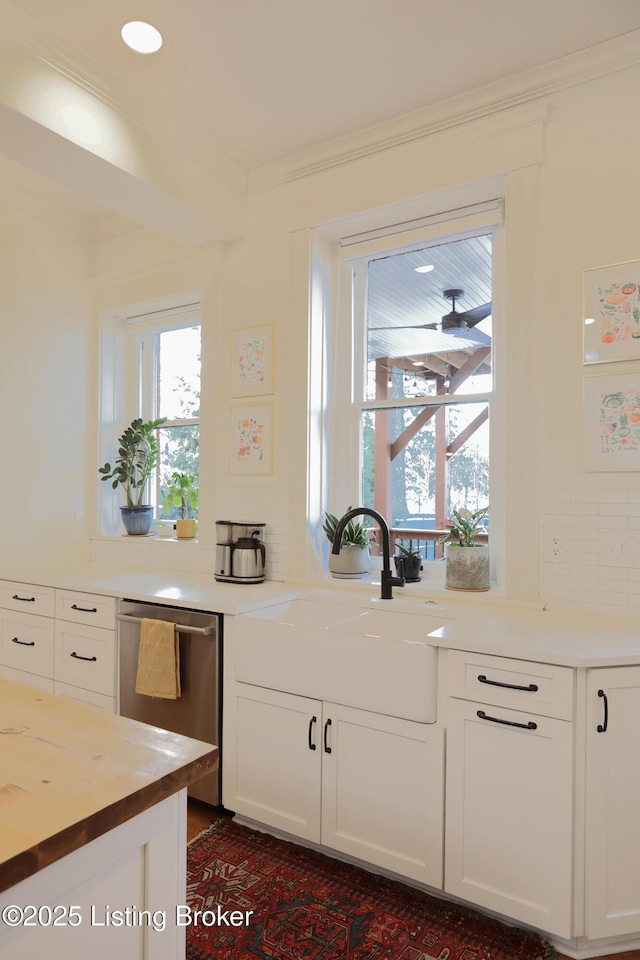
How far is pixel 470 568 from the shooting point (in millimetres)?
2695

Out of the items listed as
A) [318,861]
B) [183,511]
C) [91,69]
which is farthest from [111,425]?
[318,861]

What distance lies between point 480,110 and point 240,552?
2200 millimetres

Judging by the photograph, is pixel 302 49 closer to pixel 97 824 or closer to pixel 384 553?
pixel 384 553

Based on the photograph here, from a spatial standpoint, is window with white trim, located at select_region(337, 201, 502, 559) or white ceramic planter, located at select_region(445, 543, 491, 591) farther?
window with white trim, located at select_region(337, 201, 502, 559)

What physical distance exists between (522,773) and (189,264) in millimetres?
3014

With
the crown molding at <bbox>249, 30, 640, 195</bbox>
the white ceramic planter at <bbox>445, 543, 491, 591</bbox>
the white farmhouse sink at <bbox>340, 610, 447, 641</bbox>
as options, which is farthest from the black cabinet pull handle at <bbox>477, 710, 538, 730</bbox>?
the crown molding at <bbox>249, 30, 640, 195</bbox>

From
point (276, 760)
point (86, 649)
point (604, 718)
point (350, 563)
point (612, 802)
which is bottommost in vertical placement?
point (276, 760)

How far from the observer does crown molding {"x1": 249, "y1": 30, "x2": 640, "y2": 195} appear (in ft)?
7.76

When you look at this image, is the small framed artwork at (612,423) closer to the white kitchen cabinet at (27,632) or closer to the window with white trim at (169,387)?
the window with white trim at (169,387)

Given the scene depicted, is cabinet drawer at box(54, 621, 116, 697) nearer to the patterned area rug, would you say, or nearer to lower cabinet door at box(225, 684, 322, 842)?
lower cabinet door at box(225, 684, 322, 842)

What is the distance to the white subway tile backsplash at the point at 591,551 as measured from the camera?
2.32 meters

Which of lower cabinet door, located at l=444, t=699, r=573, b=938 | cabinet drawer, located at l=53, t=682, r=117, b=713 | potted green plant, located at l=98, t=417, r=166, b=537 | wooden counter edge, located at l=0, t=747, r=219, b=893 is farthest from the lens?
potted green plant, located at l=98, t=417, r=166, b=537

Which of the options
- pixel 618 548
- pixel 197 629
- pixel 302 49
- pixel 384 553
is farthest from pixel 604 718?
pixel 302 49

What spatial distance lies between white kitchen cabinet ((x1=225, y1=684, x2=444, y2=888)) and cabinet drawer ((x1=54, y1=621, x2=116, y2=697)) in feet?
2.42
